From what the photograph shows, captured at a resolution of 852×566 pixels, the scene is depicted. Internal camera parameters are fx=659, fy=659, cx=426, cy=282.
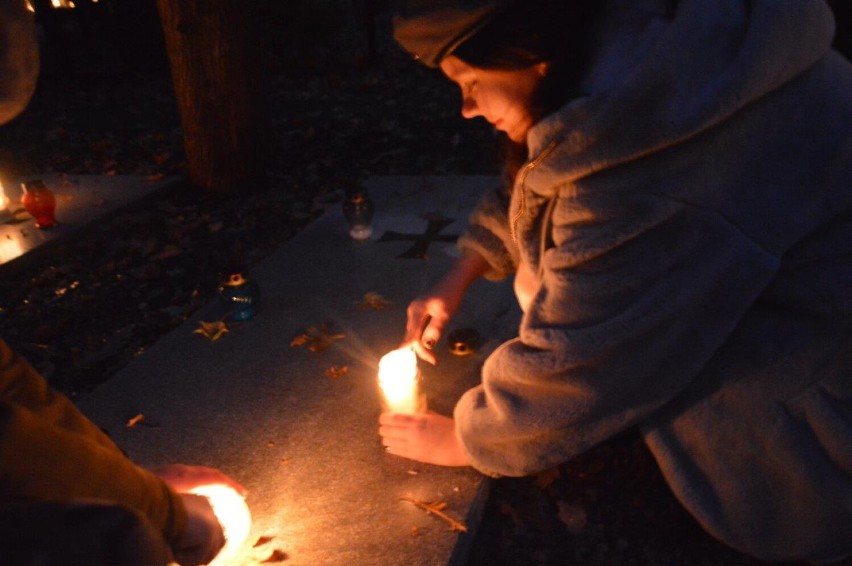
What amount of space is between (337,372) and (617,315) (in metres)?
1.75

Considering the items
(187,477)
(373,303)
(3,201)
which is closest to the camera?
(187,477)

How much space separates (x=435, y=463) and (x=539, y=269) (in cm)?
93

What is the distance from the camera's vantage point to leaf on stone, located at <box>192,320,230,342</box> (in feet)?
11.7

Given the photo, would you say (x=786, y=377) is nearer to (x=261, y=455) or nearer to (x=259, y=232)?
(x=261, y=455)

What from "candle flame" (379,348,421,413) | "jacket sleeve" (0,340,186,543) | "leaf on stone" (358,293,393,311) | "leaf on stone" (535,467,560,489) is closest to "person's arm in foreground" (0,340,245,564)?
"jacket sleeve" (0,340,186,543)

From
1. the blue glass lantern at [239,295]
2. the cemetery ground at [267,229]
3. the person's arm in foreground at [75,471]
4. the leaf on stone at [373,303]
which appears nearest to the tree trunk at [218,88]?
the cemetery ground at [267,229]

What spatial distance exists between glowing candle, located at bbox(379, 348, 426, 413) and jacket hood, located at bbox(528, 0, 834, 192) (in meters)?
1.21

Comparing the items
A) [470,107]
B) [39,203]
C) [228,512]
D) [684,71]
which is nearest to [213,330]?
[228,512]

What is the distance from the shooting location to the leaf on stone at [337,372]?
3151 millimetres

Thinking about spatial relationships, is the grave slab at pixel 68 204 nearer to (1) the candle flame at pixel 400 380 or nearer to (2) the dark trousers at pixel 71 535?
(1) the candle flame at pixel 400 380

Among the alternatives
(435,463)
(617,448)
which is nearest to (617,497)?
(617,448)

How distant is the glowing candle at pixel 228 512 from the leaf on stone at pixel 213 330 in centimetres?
151

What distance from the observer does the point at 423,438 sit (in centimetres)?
246

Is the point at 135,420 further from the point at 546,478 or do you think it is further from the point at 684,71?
the point at 684,71
